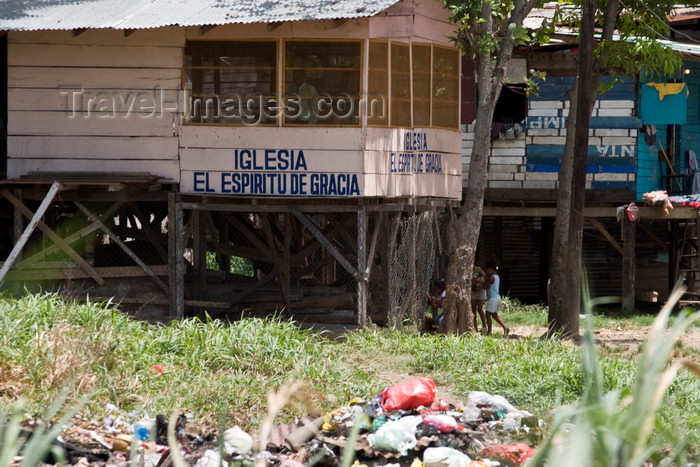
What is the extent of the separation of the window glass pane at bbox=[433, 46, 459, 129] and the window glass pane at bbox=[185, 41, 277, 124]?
240 centimetres

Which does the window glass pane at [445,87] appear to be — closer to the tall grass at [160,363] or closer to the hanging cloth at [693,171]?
the tall grass at [160,363]

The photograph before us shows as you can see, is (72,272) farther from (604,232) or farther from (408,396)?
(604,232)

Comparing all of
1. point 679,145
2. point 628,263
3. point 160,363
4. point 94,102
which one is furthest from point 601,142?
point 160,363

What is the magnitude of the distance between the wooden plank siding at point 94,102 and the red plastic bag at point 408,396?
242 inches

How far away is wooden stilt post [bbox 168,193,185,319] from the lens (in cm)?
1326

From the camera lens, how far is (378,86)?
42.9ft

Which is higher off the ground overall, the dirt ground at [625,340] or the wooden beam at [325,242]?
the wooden beam at [325,242]

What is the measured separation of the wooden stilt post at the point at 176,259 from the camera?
13.3 m

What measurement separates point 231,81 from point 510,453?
26.3 feet

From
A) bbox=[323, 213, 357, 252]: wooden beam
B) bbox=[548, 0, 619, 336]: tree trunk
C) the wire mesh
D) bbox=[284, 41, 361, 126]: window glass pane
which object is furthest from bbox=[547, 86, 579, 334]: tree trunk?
bbox=[284, 41, 361, 126]: window glass pane

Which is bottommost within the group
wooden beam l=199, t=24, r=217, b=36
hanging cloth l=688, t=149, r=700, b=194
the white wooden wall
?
hanging cloth l=688, t=149, r=700, b=194

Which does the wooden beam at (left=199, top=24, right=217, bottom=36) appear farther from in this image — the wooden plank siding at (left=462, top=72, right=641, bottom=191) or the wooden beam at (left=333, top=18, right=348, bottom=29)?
the wooden plank siding at (left=462, top=72, right=641, bottom=191)

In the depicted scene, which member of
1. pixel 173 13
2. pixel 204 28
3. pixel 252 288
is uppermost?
pixel 173 13

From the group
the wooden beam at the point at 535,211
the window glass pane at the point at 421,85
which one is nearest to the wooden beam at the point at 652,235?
the wooden beam at the point at 535,211
